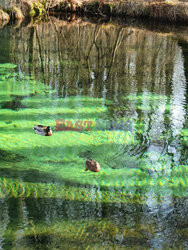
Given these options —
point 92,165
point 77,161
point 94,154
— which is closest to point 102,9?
point 94,154

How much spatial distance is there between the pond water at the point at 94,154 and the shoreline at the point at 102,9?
26.9ft

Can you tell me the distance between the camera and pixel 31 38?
32.9ft

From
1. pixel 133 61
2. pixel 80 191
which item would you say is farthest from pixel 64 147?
pixel 133 61

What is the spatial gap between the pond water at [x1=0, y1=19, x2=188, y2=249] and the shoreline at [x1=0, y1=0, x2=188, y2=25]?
322 inches

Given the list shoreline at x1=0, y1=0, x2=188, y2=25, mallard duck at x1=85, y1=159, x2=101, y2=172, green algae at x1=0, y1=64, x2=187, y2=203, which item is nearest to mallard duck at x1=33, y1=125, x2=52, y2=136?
green algae at x1=0, y1=64, x2=187, y2=203

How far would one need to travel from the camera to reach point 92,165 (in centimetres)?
325

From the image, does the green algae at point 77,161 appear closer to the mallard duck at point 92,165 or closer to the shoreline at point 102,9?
the mallard duck at point 92,165

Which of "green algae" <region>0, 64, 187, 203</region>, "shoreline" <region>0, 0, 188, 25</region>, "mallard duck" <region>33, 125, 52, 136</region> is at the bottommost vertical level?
"green algae" <region>0, 64, 187, 203</region>

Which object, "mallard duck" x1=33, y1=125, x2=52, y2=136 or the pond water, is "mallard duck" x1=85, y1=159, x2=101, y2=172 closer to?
the pond water

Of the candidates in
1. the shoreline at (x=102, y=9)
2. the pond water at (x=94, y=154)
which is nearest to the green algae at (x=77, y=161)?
the pond water at (x=94, y=154)

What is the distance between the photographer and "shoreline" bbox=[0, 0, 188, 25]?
48.2ft

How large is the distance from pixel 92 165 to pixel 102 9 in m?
15.9

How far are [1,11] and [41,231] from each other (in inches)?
523

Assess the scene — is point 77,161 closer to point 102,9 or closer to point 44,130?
point 44,130
